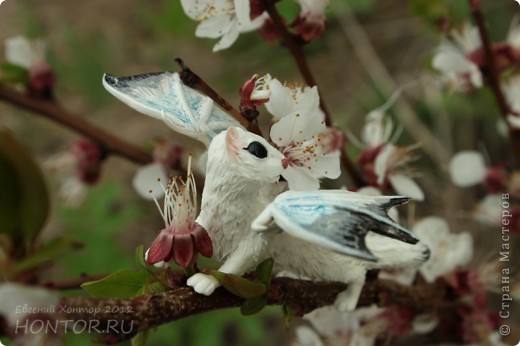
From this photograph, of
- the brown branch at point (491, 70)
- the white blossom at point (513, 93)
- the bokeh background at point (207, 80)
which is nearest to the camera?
the brown branch at point (491, 70)

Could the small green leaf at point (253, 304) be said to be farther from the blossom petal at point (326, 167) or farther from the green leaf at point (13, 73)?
the green leaf at point (13, 73)

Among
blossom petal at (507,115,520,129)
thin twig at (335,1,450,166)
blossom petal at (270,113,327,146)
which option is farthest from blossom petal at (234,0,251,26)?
thin twig at (335,1,450,166)

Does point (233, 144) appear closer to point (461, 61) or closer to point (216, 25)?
point (216, 25)

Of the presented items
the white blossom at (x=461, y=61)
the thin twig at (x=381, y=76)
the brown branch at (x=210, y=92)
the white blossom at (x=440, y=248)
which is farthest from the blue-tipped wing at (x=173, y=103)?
the thin twig at (x=381, y=76)

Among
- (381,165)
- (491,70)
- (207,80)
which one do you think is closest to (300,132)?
(381,165)

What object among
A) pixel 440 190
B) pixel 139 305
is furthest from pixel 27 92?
pixel 440 190

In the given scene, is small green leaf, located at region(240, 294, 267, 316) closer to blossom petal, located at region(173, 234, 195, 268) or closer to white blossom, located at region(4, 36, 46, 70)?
blossom petal, located at region(173, 234, 195, 268)
